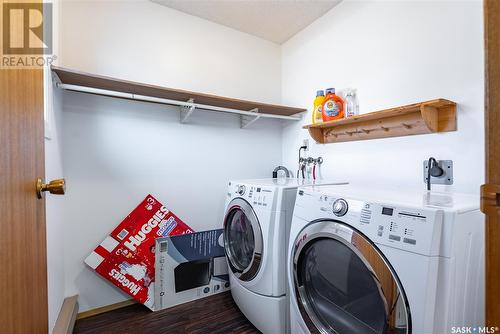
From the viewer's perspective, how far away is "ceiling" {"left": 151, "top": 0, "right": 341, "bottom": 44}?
195cm

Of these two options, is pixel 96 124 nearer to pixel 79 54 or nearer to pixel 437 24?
pixel 79 54

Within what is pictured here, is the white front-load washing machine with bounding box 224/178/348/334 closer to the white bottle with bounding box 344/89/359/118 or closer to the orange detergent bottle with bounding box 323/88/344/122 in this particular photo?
the orange detergent bottle with bounding box 323/88/344/122

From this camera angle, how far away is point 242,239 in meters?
1.73

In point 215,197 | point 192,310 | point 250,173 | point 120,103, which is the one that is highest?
point 120,103

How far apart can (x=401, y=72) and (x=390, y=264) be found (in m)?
1.31

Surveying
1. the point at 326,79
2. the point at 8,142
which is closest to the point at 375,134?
the point at 326,79

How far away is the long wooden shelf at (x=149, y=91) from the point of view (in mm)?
1462

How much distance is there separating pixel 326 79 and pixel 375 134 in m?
0.68

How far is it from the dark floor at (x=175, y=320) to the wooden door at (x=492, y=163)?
4.93ft

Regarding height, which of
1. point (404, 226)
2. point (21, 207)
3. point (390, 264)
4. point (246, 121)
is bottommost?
point (390, 264)

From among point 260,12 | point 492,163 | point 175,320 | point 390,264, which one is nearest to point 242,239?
point 175,320

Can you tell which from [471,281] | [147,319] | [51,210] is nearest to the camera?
[471,281]

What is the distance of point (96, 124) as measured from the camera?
5.65ft

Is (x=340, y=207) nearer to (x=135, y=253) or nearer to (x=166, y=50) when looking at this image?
(x=135, y=253)
